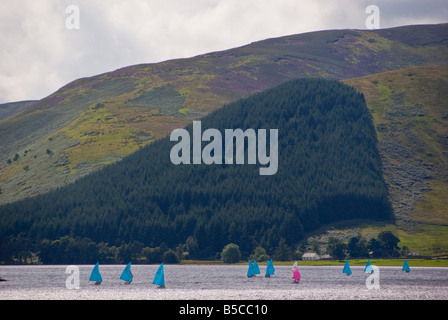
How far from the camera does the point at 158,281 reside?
135750 mm
